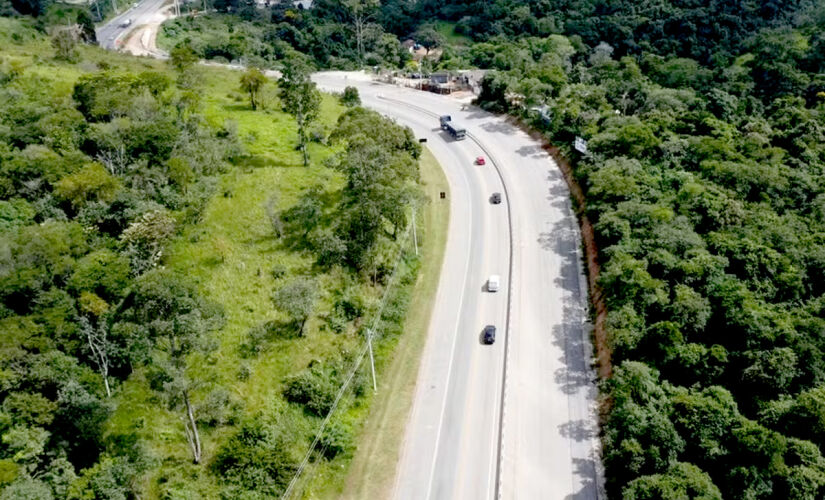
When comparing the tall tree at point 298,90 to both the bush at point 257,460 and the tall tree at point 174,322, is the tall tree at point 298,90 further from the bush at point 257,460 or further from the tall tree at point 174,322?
the bush at point 257,460

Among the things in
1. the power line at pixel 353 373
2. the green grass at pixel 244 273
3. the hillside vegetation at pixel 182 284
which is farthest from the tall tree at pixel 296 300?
the power line at pixel 353 373

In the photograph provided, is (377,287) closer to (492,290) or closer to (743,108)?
(492,290)

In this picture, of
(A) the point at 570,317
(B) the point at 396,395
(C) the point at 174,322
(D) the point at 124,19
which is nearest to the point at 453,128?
(A) the point at 570,317

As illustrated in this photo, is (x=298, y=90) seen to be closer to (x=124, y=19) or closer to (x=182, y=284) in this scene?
(x=182, y=284)

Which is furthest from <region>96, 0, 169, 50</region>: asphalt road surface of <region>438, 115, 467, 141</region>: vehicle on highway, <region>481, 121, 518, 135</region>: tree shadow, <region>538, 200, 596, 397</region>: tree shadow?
<region>538, 200, 596, 397</region>: tree shadow

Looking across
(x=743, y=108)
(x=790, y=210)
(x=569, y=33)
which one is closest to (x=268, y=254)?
(x=790, y=210)

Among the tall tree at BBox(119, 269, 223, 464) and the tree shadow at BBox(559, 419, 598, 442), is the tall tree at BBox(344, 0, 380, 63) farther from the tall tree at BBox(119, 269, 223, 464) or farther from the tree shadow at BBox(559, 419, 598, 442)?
the tree shadow at BBox(559, 419, 598, 442)
